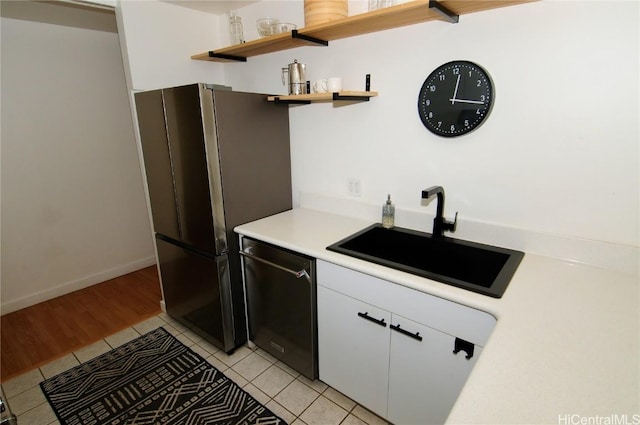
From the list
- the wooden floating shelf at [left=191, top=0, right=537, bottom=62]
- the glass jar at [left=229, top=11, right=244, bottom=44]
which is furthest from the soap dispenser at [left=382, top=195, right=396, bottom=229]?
the glass jar at [left=229, top=11, right=244, bottom=44]

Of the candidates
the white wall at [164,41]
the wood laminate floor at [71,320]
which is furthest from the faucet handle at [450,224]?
the wood laminate floor at [71,320]

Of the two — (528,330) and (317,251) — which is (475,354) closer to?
(528,330)

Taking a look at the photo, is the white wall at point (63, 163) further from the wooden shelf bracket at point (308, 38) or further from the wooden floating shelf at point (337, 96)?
the wooden shelf bracket at point (308, 38)

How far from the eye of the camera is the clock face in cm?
152

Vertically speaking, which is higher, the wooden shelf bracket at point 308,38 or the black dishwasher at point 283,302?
the wooden shelf bracket at point 308,38

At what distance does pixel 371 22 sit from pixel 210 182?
119 cm

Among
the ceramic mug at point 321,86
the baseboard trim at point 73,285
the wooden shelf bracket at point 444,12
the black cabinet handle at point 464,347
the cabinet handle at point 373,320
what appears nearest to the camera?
the black cabinet handle at point 464,347

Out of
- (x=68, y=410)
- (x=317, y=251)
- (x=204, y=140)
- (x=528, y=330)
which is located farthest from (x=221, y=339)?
(x=528, y=330)

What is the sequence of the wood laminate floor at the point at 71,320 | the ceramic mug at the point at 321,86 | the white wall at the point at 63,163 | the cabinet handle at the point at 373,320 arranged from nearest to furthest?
1. the cabinet handle at the point at 373,320
2. the ceramic mug at the point at 321,86
3. the wood laminate floor at the point at 71,320
4. the white wall at the point at 63,163

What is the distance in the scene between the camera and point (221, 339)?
215 cm

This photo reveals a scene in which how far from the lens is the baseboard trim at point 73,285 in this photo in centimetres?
280

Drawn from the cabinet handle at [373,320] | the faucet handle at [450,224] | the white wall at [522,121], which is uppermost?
the white wall at [522,121]

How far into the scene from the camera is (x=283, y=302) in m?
1.88

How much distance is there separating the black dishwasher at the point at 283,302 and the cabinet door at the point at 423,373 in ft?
1.56
